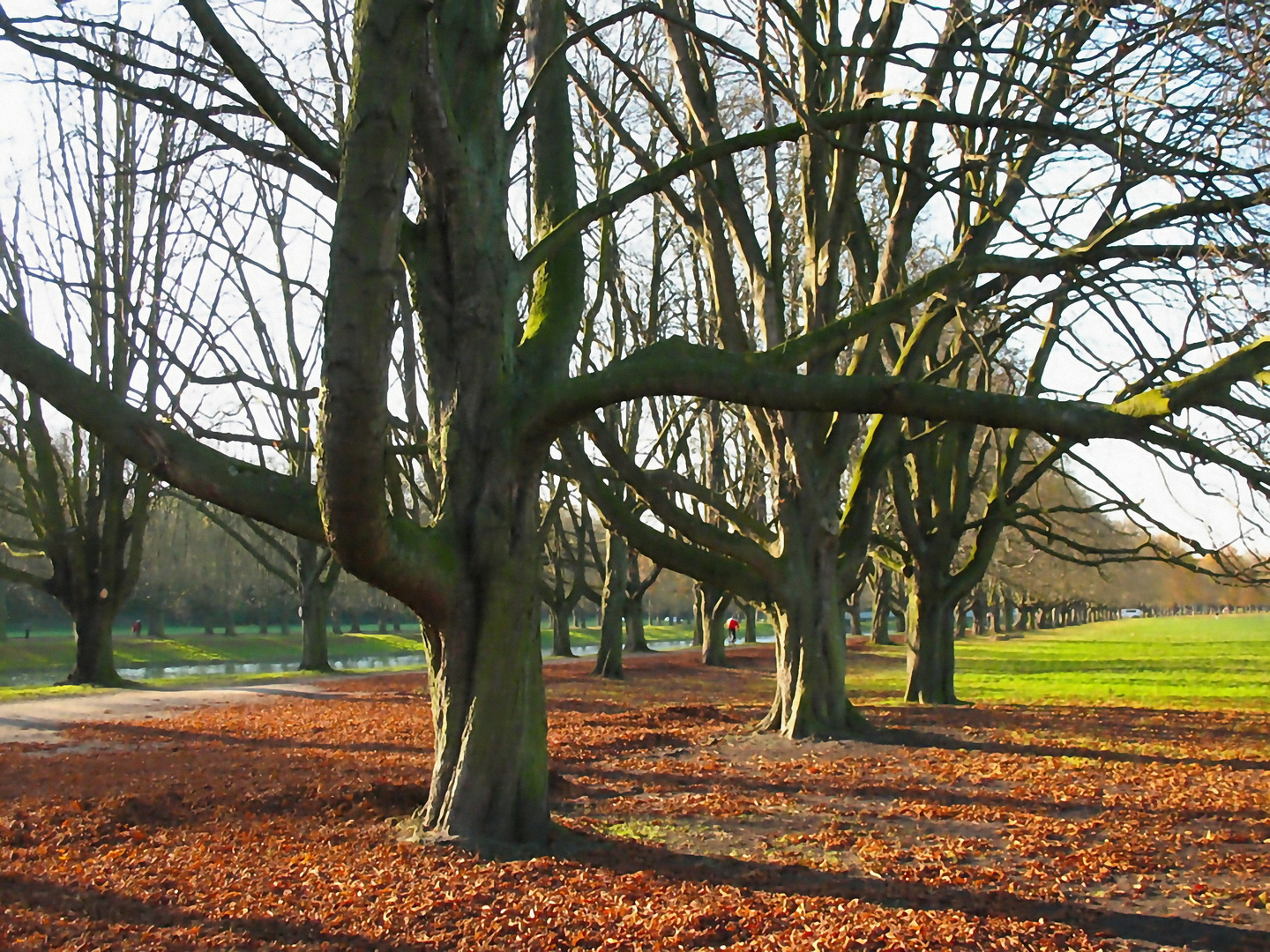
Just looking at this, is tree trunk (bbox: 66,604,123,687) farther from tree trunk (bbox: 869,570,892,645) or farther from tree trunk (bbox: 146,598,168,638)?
tree trunk (bbox: 146,598,168,638)

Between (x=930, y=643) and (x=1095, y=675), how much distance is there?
10.7 meters

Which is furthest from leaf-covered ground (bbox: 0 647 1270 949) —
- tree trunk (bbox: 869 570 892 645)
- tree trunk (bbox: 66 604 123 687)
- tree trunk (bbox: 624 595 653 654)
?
tree trunk (bbox: 869 570 892 645)

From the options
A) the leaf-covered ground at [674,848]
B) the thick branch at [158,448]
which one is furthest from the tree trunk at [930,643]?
the thick branch at [158,448]

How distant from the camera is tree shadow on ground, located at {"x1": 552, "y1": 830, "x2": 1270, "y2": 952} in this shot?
182 inches

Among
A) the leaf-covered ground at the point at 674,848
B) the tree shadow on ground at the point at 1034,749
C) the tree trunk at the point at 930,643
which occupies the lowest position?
the tree shadow on ground at the point at 1034,749

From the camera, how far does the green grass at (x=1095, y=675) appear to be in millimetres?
17719

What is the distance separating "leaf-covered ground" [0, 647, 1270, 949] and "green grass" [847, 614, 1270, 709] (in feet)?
21.6

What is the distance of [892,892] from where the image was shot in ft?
17.2

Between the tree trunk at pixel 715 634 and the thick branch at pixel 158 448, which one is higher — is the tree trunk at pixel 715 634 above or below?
below

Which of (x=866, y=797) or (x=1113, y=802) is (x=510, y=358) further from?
(x=1113, y=802)

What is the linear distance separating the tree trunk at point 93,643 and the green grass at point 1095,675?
14.3 meters

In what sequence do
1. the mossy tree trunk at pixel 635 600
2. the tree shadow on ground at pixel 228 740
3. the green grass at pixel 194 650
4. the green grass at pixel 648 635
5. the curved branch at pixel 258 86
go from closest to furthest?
the curved branch at pixel 258 86
the tree shadow on ground at pixel 228 740
the mossy tree trunk at pixel 635 600
the green grass at pixel 194 650
the green grass at pixel 648 635

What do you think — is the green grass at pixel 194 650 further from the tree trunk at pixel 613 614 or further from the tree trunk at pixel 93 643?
the tree trunk at pixel 613 614

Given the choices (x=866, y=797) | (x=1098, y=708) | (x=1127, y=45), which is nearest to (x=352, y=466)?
(x=866, y=797)
